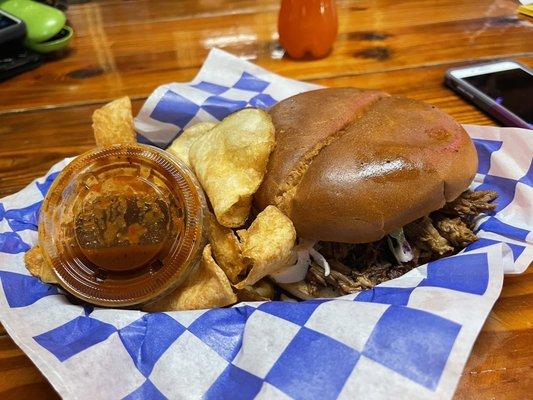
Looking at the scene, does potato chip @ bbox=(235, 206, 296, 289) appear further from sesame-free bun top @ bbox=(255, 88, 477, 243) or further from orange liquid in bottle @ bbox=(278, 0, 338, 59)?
orange liquid in bottle @ bbox=(278, 0, 338, 59)

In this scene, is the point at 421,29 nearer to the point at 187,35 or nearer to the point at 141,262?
the point at 187,35

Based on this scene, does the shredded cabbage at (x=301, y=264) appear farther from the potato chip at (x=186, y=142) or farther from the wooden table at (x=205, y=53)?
the wooden table at (x=205, y=53)

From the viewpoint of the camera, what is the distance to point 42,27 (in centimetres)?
251

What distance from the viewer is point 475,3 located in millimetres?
2834

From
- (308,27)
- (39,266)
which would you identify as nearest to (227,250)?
(39,266)

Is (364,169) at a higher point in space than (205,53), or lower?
higher

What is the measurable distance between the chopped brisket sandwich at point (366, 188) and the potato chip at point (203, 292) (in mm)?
184

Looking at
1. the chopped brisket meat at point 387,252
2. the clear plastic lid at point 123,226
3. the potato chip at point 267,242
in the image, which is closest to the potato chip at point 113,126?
the clear plastic lid at point 123,226

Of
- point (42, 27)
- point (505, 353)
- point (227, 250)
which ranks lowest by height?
point (505, 353)

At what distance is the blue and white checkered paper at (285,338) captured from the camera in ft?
2.98

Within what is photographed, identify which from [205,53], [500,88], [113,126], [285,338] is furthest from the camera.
A: [205,53]

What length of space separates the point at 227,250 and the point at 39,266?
480 mm

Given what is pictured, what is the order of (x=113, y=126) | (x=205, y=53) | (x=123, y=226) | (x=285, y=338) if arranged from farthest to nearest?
(x=205, y=53) → (x=113, y=126) → (x=123, y=226) → (x=285, y=338)

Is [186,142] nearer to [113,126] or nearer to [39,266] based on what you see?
[113,126]
